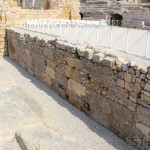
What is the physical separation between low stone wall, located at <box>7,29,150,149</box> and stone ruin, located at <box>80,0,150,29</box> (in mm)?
13098

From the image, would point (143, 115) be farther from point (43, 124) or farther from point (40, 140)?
point (40, 140)

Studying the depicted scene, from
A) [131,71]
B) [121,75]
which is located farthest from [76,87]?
[131,71]

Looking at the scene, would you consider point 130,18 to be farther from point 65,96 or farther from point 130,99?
point 130,99

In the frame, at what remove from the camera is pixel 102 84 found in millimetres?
6133

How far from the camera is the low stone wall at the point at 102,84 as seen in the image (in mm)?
5078

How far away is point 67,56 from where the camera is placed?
7605 mm


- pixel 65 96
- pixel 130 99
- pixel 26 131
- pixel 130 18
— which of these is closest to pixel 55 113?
pixel 65 96

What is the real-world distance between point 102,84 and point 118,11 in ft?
68.6

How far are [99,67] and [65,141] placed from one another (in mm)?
3015

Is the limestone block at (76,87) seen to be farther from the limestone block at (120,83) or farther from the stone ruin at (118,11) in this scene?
the stone ruin at (118,11)

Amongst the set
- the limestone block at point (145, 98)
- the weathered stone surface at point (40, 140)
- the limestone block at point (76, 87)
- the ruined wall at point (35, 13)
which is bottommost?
the limestone block at point (76, 87)

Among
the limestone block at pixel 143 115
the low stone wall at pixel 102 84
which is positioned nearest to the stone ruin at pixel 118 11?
the low stone wall at pixel 102 84

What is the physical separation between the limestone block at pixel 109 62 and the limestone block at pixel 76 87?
1290 mm

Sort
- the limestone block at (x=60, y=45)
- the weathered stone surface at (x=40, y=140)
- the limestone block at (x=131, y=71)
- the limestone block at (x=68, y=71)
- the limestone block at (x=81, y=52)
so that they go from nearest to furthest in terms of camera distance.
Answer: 1. the weathered stone surface at (x=40, y=140)
2. the limestone block at (x=131, y=71)
3. the limestone block at (x=81, y=52)
4. the limestone block at (x=68, y=71)
5. the limestone block at (x=60, y=45)
